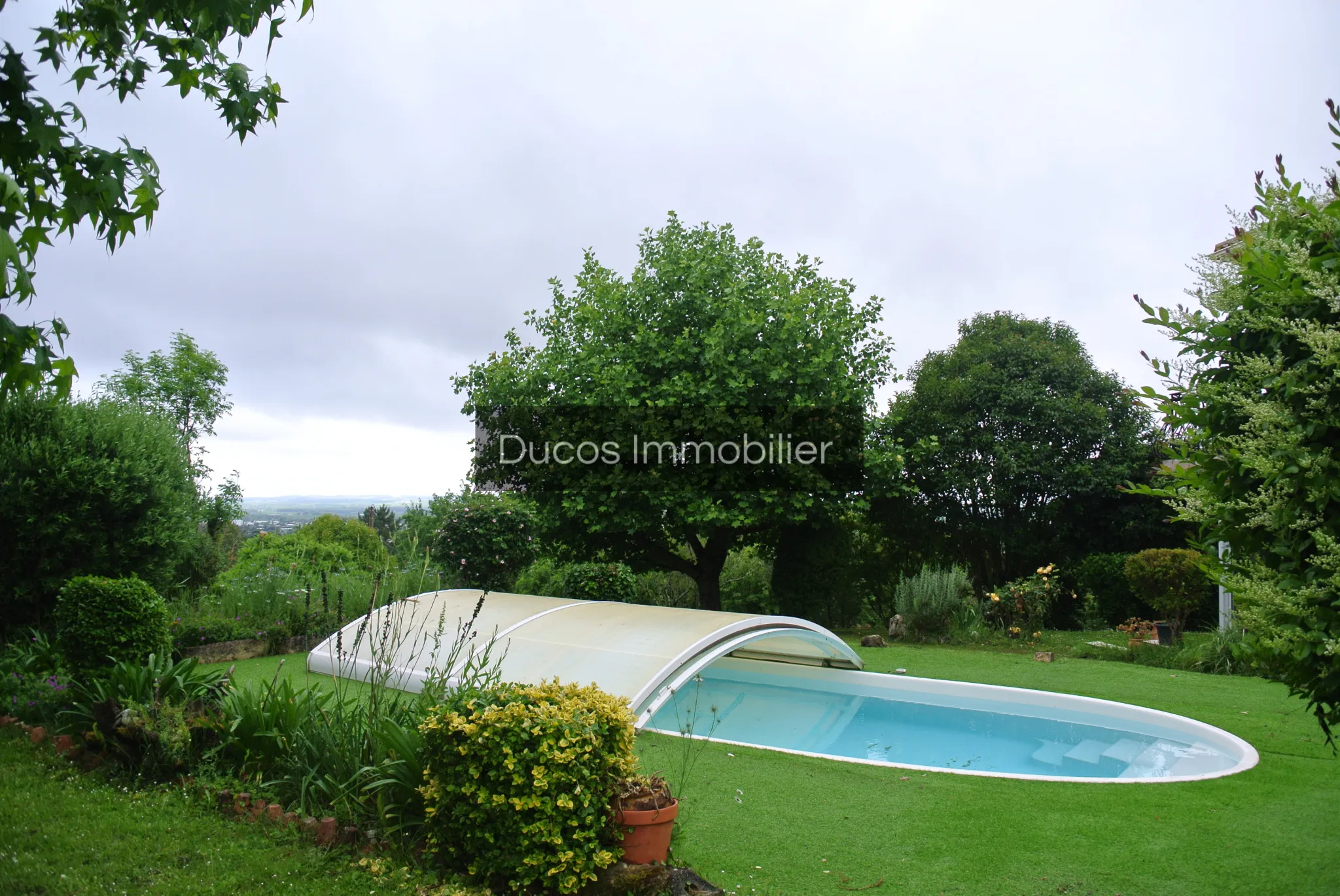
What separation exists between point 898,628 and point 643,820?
34.5 feet

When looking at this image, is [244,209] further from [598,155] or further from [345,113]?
[598,155]

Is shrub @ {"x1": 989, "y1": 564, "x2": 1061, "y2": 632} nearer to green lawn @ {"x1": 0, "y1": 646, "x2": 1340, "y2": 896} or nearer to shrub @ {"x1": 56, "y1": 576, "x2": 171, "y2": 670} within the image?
green lawn @ {"x1": 0, "y1": 646, "x2": 1340, "y2": 896}

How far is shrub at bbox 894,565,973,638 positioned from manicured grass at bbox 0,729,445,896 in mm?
10903

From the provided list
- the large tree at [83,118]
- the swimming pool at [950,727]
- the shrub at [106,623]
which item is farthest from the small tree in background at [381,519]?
the large tree at [83,118]

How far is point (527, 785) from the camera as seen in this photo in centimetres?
350

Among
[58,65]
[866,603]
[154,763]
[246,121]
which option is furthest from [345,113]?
[866,603]

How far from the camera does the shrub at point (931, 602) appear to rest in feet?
43.2

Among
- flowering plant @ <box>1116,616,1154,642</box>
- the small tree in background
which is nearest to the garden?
flowering plant @ <box>1116,616,1154,642</box>

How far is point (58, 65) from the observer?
324 cm

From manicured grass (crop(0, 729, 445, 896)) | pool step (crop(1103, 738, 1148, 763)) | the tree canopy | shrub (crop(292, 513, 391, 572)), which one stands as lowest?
pool step (crop(1103, 738, 1148, 763))

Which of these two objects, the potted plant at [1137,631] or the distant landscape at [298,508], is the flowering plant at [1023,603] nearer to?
the potted plant at [1137,631]

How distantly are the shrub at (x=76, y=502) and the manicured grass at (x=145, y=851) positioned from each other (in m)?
4.34

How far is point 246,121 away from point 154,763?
3.71 m

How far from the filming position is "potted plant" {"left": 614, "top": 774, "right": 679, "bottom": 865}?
3.62 m
